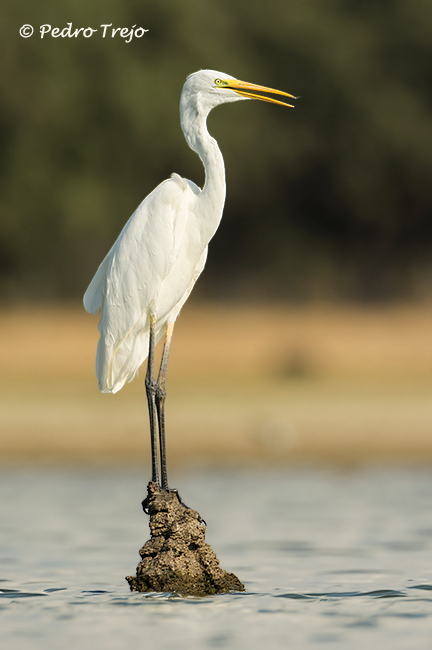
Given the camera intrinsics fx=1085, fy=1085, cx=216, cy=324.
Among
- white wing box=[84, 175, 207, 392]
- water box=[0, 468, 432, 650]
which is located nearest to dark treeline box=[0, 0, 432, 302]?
water box=[0, 468, 432, 650]

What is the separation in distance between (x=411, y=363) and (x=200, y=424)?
5.49 metres

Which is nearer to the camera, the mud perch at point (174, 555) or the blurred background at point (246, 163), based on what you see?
the mud perch at point (174, 555)

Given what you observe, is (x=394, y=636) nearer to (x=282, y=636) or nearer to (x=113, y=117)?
(x=282, y=636)

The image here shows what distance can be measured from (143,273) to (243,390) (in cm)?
996

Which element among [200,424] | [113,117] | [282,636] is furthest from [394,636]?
[113,117]

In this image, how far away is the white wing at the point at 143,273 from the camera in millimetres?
6367

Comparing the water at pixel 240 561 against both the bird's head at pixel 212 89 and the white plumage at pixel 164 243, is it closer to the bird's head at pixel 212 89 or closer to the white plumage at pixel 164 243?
the white plumage at pixel 164 243

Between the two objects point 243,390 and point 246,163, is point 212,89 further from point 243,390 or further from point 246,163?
point 246,163

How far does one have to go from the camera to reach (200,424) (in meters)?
13.7

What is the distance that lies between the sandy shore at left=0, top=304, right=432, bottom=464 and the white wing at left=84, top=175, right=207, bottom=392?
562 cm

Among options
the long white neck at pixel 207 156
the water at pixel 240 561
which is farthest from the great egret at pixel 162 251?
the water at pixel 240 561

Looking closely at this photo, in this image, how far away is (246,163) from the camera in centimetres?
2747
